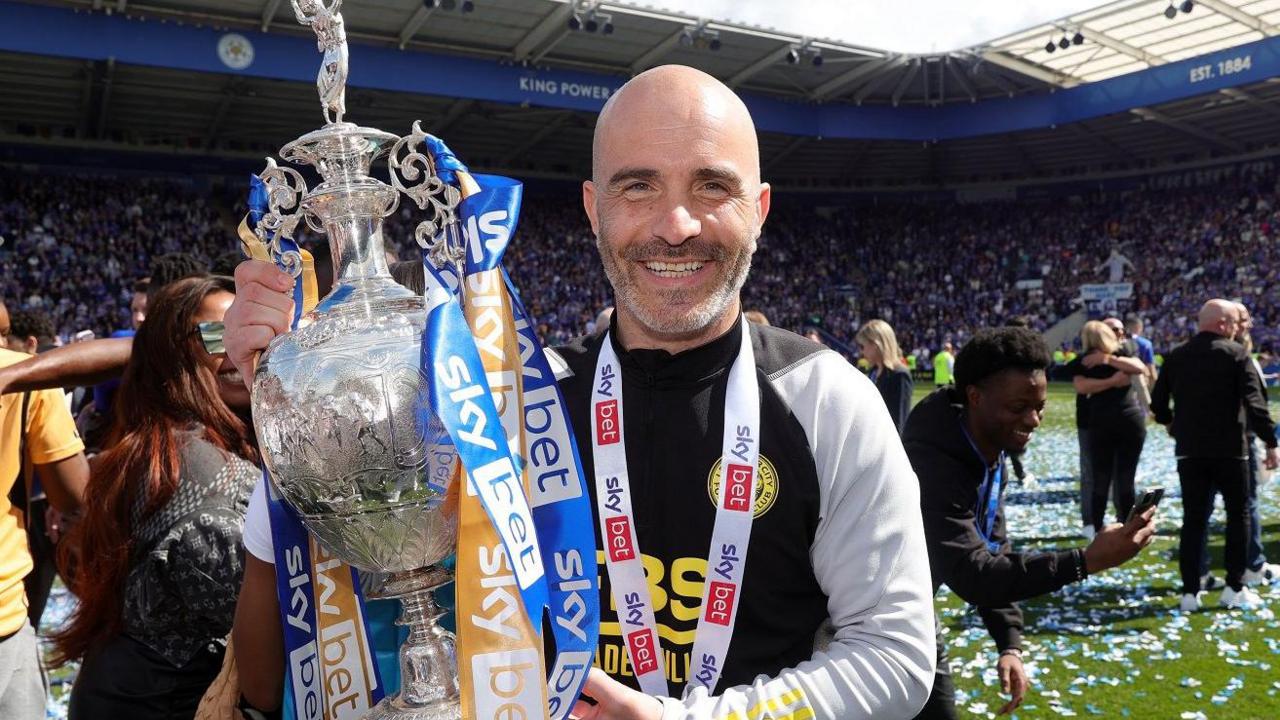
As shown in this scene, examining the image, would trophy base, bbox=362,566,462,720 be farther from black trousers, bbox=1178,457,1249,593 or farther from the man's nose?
black trousers, bbox=1178,457,1249,593

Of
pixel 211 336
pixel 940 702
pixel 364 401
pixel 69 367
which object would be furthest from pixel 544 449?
pixel 940 702

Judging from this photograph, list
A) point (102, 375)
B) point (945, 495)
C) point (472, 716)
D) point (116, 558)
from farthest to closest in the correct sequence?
point (945, 495) < point (102, 375) < point (116, 558) < point (472, 716)

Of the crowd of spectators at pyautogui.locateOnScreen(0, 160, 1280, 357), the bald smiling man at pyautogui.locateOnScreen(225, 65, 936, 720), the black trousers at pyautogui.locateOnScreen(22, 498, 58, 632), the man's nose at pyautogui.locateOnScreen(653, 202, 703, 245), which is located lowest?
the black trousers at pyautogui.locateOnScreen(22, 498, 58, 632)

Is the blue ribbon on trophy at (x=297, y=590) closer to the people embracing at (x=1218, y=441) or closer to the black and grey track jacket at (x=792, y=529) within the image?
the black and grey track jacket at (x=792, y=529)

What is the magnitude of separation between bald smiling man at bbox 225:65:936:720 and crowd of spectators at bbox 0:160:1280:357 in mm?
22830

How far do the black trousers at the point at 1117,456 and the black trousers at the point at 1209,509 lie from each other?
84 centimetres

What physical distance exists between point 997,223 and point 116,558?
118 ft

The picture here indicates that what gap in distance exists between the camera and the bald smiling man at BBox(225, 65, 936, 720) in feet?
4.58

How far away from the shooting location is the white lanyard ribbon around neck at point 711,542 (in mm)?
1493

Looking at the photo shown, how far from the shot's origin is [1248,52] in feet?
73.1

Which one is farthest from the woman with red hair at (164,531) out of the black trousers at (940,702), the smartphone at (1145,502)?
the smartphone at (1145,502)

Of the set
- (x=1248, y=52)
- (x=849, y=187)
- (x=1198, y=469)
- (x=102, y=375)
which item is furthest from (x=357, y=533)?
(x=849, y=187)

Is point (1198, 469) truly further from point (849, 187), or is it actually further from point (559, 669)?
point (849, 187)

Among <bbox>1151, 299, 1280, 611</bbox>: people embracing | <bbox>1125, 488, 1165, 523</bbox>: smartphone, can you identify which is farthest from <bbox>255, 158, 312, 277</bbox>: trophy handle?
<bbox>1151, 299, 1280, 611</bbox>: people embracing
